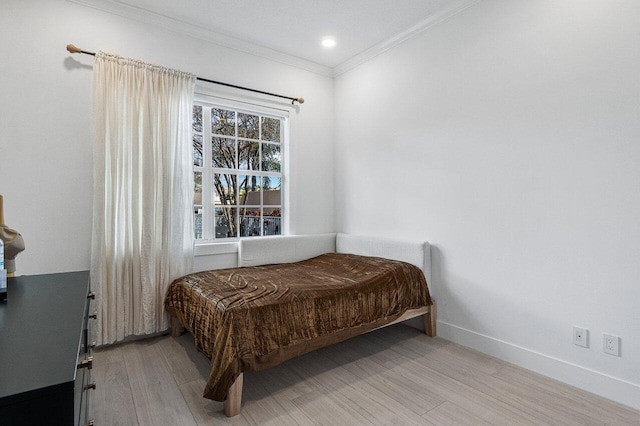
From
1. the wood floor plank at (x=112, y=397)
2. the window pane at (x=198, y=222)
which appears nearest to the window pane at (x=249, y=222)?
the window pane at (x=198, y=222)

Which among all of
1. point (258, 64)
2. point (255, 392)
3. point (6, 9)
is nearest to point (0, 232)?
point (255, 392)

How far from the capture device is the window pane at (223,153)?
3.40m

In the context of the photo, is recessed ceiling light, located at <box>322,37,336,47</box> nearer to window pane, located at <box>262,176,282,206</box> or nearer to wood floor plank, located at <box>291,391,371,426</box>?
window pane, located at <box>262,176,282,206</box>

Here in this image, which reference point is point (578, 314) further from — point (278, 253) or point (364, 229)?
point (278, 253)

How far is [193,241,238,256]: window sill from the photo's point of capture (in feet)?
10.3

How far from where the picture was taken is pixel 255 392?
6.88 feet

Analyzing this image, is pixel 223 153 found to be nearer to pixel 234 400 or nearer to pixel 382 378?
pixel 234 400

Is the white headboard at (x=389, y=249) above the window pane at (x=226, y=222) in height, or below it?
below

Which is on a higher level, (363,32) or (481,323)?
(363,32)

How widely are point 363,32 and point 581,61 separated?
183cm

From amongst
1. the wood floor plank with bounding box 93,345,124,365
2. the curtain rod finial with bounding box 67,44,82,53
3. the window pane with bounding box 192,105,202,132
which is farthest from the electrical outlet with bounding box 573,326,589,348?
the curtain rod finial with bounding box 67,44,82,53

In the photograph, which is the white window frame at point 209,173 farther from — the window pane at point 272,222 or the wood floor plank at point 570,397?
the wood floor plank at point 570,397

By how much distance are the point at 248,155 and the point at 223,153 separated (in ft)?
0.92

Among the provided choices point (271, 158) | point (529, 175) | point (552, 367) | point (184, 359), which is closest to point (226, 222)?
point (271, 158)
